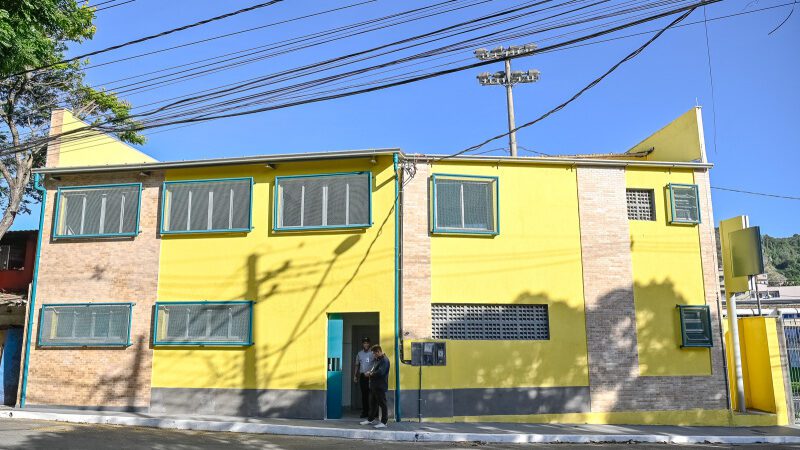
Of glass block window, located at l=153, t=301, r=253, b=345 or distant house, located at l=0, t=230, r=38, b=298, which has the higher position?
distant house, located at l=0, t=230, r=38, b=298

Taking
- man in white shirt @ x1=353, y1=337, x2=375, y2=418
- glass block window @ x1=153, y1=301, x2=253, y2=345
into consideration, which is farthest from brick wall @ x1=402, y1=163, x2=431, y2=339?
glass block window @ x1=153, y1=301, x2=253, y2=345

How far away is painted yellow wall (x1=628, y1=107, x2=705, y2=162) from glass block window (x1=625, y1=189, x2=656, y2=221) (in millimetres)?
1656

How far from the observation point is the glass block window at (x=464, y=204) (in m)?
14.6

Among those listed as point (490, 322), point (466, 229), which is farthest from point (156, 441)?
point (466, 229)

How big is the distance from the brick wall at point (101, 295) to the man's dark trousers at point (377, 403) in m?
5.29

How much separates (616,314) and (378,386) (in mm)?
5733

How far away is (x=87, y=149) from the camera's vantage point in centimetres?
1661

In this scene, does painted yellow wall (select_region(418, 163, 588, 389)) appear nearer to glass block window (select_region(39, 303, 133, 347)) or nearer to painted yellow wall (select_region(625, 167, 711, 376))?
painted yellow wall (select_region(625, 167, 711, 376))

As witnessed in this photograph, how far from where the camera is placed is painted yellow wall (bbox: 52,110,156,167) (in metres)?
16.2

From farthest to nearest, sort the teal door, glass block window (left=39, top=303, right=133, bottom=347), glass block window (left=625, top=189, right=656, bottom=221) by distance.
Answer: glass block window (left=625, top=189, right=656, bottom=221) → glass block window (left=39, top=303, right=133, bottom=347) → the teal door

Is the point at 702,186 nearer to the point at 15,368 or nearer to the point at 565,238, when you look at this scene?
the point at 565,238

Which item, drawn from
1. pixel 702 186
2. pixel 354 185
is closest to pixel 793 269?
pixel 702 186

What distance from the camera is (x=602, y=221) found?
15.0 meters

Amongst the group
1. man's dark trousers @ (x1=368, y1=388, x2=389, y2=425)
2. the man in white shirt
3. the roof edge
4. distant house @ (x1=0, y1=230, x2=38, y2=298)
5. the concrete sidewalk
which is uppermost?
the roof edge
